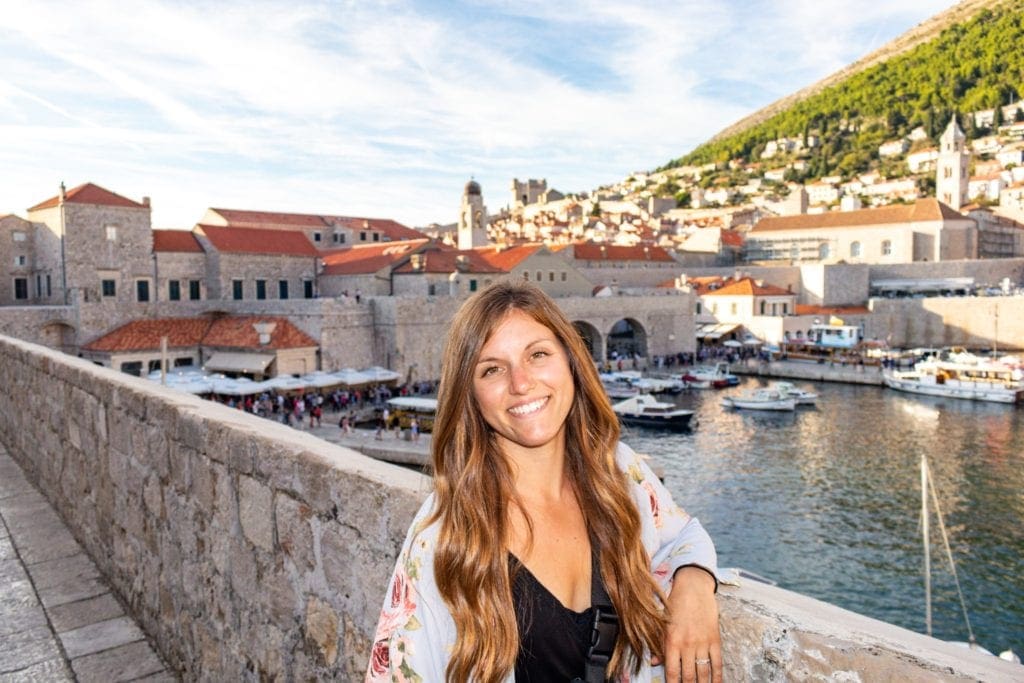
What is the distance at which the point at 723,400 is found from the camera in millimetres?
28812

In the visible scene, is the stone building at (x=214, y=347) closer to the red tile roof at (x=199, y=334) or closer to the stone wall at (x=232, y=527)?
the red tile roof at (x=199, y=334)

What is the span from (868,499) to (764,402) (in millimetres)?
10304

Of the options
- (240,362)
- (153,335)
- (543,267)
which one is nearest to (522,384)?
(240,362)

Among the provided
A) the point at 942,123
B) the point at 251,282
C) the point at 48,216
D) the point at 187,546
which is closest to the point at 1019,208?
the point at 942,123

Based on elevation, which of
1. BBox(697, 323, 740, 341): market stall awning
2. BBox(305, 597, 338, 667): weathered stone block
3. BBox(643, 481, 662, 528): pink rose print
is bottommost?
BBox(697, 323, 740, 341): market stall awning

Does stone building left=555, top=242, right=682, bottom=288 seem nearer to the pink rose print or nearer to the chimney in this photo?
the chimney

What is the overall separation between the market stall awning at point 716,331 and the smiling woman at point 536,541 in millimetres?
40006

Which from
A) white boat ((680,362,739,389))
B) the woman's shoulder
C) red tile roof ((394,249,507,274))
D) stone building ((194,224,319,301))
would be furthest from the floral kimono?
white boat ((680,362,739,389))

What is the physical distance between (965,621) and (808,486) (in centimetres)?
679

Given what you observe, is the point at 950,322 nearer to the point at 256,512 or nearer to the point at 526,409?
the point at 256,512

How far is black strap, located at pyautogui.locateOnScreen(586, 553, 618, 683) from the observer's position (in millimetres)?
1082

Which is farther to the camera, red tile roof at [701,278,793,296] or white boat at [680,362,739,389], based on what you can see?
red tile roof at [701,278,793,296]

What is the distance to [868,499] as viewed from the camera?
16.5 m

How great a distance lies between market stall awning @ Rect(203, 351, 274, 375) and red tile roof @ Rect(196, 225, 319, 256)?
586cm
